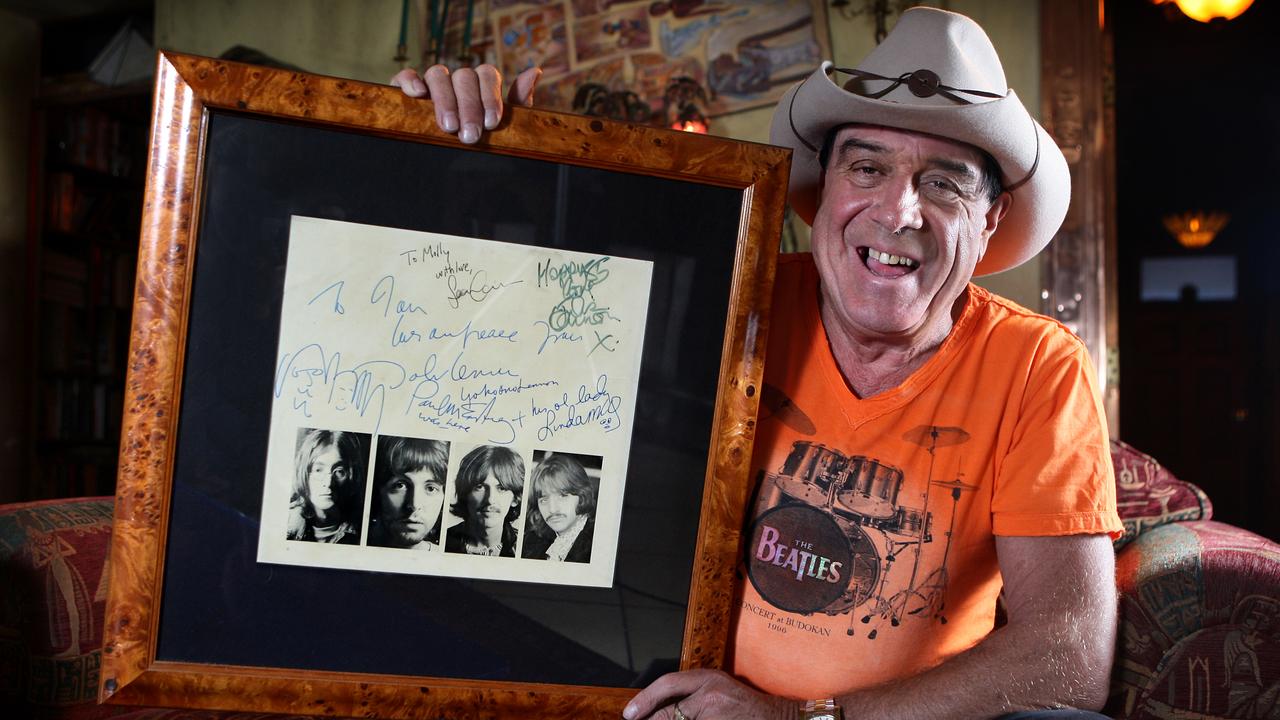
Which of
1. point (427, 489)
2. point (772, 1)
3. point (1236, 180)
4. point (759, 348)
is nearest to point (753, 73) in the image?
point (772, 1)

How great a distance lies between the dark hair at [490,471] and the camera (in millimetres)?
991

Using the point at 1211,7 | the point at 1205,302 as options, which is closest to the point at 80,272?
the point at 1211,7

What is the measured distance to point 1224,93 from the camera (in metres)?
7.03

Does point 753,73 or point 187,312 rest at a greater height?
point 753,73

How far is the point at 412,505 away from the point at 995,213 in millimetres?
1023

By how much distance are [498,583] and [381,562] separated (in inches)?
5.4

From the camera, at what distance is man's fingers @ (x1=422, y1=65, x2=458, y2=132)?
96 centimetres

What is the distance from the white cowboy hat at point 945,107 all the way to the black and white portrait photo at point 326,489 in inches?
33.5

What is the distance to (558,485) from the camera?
39.8 inches

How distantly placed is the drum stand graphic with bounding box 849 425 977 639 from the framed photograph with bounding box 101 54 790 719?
11.5 inches

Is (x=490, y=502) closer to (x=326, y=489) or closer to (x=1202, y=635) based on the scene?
(x=326, y=489)

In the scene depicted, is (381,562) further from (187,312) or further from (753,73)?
(753,73)

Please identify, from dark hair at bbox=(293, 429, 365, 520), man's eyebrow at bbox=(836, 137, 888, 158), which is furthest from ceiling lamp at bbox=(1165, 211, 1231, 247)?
dark hair at bbox=(293, 429, 365, 520)
